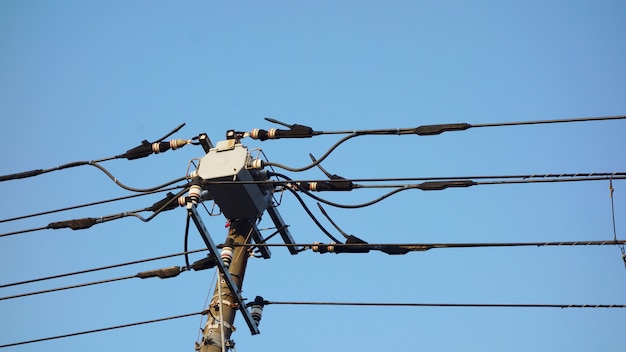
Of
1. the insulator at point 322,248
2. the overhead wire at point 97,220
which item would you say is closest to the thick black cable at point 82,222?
the overhead wire at point 97,220

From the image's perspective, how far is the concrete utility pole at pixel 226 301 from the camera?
9484 mm

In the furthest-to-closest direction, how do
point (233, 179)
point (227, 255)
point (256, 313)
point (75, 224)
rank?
1. point (75, 224)
2. point (256, 313)
3. point (233, 179)
4. point (227, 255)

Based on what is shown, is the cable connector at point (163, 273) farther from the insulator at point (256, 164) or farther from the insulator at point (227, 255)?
the insulator at point (256, 164)

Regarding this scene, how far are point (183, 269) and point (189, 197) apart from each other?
1.17 metres

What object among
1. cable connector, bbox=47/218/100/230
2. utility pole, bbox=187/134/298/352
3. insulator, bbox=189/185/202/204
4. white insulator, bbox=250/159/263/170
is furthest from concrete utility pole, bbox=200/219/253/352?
cable connector, bbox=47/218/100/230

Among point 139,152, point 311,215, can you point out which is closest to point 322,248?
point 311,215

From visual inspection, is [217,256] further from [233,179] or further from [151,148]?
[151,148]

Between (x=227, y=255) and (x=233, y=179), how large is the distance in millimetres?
899

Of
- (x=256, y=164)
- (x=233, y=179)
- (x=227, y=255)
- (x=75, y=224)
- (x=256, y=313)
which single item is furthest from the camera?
(x=75, y=224)

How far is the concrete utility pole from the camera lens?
948 cm

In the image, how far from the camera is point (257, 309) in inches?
414

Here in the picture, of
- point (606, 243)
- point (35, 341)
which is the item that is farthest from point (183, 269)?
point (606, 243)

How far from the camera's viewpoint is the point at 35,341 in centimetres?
1134

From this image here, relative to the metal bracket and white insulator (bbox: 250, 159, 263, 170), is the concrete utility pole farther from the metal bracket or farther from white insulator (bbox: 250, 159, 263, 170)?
white insulator (bbox: 250, 159, 263, 170)
